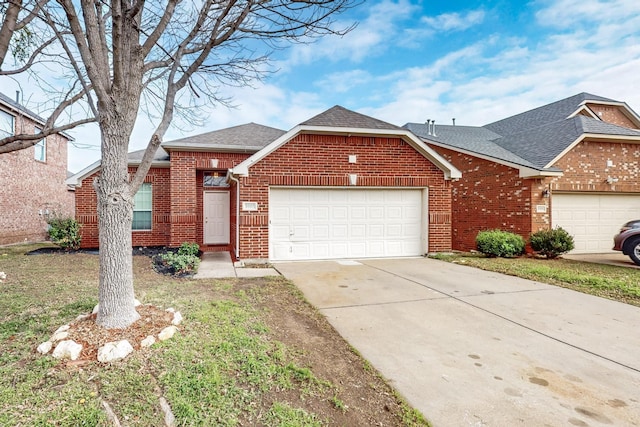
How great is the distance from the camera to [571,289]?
594cm

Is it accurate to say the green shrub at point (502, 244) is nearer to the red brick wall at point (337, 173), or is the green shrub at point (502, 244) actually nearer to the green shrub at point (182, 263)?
the red brick wall at point (337, 173)

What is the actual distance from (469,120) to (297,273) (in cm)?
2077

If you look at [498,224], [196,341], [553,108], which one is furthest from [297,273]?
[553,108]

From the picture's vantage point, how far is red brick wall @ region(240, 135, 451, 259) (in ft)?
27.6

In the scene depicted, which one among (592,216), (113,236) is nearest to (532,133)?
(592,216)

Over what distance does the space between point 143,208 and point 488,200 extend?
12862 mm

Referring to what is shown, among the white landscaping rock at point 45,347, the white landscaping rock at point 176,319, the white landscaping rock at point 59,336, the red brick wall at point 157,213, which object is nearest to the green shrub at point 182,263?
the white landscaping rock at point 176,319

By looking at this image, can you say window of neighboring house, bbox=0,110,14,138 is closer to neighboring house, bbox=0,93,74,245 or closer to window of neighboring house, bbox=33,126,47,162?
neighboring house, bbox=0,93,74,245

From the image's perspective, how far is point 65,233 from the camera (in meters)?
10.5

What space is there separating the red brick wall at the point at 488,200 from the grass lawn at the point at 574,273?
5.40ft

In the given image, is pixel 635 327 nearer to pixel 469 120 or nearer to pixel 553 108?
pixel 553 108

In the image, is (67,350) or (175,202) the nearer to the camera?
(67,350)

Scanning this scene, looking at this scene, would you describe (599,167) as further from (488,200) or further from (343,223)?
(343,223)

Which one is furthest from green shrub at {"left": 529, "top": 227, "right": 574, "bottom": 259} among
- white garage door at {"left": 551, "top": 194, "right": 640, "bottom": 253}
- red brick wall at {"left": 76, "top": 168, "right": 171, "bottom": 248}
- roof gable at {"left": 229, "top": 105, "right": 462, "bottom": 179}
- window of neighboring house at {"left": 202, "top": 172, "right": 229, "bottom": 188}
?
red brick wall at {"left": 76, "top": 168, "right": 171, "bottom": 248}
